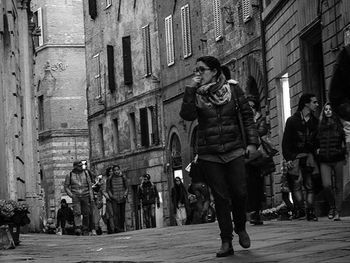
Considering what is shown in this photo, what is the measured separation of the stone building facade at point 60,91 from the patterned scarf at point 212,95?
4430 centimetres

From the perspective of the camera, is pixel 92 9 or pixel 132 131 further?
pixel 92 9

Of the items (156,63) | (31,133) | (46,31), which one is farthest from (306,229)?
(46,31)

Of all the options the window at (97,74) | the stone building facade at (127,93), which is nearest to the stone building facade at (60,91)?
the stone building facade at (127,93)

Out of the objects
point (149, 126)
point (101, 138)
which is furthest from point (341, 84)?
point (101, 138)

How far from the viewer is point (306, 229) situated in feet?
45.4

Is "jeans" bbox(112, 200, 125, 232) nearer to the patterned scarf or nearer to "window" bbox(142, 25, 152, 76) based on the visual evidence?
"window" bbox(142, 25, 152, 76)

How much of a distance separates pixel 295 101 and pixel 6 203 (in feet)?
33.8

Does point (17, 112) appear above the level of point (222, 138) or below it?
above

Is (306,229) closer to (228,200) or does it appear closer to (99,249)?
(99,249)

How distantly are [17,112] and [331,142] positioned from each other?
10.7 m

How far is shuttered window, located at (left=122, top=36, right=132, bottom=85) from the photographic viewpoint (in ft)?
150

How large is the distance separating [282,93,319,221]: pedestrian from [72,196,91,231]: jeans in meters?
8.81

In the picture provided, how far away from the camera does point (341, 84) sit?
766 centimetres

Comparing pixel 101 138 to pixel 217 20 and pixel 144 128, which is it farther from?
pixel 217 20
